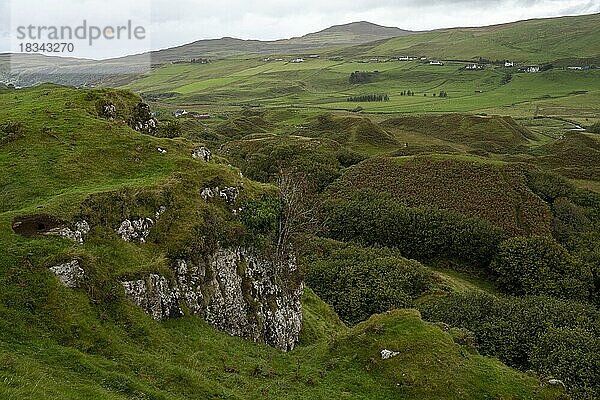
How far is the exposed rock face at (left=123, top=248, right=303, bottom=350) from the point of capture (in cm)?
2488

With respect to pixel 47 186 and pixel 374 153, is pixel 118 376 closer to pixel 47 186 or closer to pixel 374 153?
pixel 47 186

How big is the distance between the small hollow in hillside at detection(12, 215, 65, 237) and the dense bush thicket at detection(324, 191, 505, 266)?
4294 cm

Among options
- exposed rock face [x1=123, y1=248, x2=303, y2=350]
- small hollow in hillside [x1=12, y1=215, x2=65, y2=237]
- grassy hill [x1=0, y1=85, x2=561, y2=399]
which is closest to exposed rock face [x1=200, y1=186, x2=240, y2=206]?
grassy hill [x1=0, y1=85, x2=561, y2=399]

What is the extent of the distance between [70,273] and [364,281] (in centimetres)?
3523

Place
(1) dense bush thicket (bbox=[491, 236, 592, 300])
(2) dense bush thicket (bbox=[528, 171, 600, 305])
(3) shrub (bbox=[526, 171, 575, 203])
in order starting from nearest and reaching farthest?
(1) dense bush thicket (bbox=[491, 236, 592, 300]) < (2) dense bush thicket (bbox=[528, 171, 600, 305]) < (3) shrub (bbox=[526, 171, 575, 203])

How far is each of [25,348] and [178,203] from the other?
39.6 ft

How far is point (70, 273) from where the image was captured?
2105 centimetres

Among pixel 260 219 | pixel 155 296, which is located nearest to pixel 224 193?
pixel 260 219

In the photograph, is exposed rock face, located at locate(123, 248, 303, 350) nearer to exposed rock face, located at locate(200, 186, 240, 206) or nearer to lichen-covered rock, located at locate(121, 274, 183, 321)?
lichen-covered rock, located at locate(121, 274, 183, 321)

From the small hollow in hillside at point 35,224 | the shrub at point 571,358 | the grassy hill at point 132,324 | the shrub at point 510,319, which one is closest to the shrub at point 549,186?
the shrub at point 510,319

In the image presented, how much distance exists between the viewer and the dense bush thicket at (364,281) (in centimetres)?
4838

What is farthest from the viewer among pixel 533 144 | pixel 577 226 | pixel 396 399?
pixel 533 144

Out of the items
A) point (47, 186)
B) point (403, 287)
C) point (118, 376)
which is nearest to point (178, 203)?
point (47, 186)

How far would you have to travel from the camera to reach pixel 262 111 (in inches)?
7052
